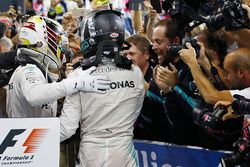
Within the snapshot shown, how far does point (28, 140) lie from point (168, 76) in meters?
1.28

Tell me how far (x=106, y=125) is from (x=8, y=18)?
24.5 feet

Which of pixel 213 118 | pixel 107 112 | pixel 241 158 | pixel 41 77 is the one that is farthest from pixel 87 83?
pixel 241 158

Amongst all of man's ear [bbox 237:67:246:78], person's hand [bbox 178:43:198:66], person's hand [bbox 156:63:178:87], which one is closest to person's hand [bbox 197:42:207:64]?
person's hand [bbox 178:43:198:66]

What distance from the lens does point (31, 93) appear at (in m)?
4.53

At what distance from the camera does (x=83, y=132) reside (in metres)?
4.41

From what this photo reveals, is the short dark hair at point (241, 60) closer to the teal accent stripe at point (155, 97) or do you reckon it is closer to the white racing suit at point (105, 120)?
the white racing suit at point (105, 120)

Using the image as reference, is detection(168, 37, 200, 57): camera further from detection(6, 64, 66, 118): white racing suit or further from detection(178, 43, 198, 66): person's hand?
detection(6, 64, 66, 118): white racing suit

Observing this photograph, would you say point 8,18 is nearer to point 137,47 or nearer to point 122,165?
point 137,47

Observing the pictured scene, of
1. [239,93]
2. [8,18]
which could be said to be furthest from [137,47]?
[8,18]

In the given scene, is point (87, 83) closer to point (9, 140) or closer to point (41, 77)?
point (41, 77)

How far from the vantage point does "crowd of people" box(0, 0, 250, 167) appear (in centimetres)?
420

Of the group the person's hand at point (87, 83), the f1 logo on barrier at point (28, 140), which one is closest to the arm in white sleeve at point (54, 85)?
the person's hand at point (87, 83)

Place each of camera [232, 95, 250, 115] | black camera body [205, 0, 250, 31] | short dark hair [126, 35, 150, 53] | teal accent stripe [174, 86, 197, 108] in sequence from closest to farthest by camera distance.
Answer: camera [232, 95, 250, 115]
black camera body [205, 0, 250, 31]
teal accent stripe [174, 86, 197, 108]
short dark hair [126, 35, 150, 53]

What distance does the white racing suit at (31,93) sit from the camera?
4469 millimetres
